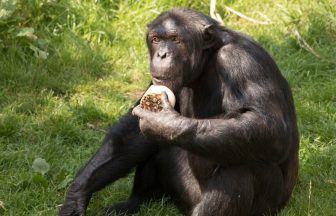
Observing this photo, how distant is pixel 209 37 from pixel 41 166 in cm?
195

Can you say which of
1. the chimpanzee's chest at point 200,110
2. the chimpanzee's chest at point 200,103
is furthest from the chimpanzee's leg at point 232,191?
the chimpanzee's chest at point 200,103

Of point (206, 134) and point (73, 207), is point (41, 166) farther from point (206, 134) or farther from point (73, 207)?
point (206, 134)

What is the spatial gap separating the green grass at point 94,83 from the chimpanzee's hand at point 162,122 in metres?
1.16

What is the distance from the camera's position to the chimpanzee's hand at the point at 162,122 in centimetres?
498

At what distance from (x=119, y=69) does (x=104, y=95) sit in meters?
0.67

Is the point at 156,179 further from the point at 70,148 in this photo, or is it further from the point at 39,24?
the point at 39,24

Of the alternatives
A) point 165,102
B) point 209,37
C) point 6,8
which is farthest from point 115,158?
point 6,8

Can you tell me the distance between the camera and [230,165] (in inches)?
206

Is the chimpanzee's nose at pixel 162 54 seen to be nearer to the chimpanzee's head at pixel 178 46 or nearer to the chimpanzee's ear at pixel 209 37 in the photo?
the chimpanzee's head at pixel 178 46

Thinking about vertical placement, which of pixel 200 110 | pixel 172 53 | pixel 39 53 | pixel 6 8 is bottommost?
pixel 39 53

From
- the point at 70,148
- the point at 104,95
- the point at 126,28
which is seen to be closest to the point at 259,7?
the point at 126,28

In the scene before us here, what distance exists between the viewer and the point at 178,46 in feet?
18.0

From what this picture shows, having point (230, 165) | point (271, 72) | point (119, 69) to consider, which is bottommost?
point (119, 69)

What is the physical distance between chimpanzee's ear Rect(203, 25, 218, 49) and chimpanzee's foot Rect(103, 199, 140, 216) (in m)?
1.47
